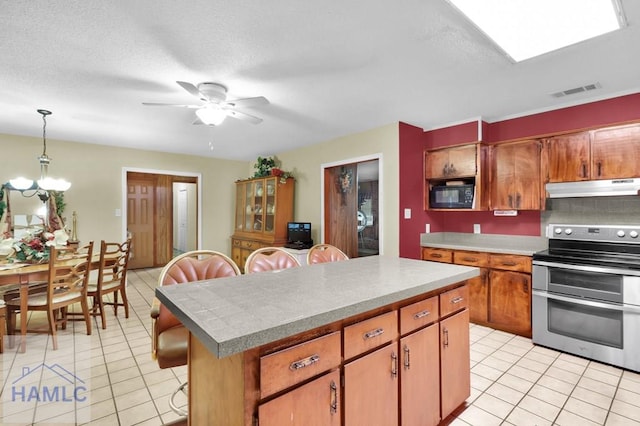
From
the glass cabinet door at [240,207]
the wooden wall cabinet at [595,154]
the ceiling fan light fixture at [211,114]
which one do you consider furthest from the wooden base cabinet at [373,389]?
the glass cabinet door at [240,207]

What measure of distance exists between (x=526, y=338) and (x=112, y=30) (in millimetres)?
4351

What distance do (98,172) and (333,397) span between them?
5585 millimetres

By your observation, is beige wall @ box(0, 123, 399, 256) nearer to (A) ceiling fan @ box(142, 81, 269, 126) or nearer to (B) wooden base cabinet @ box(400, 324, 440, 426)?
(A) ceiling fan @ box(142, 81, 269, 126)

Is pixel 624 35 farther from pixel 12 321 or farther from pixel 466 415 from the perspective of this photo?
pixel 12 321

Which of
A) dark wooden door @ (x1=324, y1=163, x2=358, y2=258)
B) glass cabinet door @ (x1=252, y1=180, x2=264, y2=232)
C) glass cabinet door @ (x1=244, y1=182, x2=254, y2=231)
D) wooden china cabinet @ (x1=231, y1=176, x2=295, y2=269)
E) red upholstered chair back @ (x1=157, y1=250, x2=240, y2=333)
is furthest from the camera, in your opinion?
glass cabinet door @ (x1=244, y1=182, x2=254, y2=231)

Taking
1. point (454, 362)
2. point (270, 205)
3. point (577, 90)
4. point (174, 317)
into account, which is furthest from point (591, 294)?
point (270, 205)

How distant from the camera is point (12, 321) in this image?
307 cm

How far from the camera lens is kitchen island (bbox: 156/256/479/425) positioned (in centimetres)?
100

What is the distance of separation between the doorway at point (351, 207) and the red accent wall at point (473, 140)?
935mm

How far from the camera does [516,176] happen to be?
3.37 m

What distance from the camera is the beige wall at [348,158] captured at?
12.4 ft

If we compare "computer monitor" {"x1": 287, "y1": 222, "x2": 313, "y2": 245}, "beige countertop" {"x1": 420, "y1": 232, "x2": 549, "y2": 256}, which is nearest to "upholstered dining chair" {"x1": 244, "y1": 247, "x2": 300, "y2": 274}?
"beige countertop" {"x1": 420, "y1": 232, "x2": 549, "y2": 256}

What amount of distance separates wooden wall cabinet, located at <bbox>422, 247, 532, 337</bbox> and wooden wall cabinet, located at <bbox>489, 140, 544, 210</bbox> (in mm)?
636

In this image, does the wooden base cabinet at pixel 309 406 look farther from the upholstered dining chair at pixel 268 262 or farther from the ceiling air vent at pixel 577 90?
the ceiling air vent at pixel 577 90
